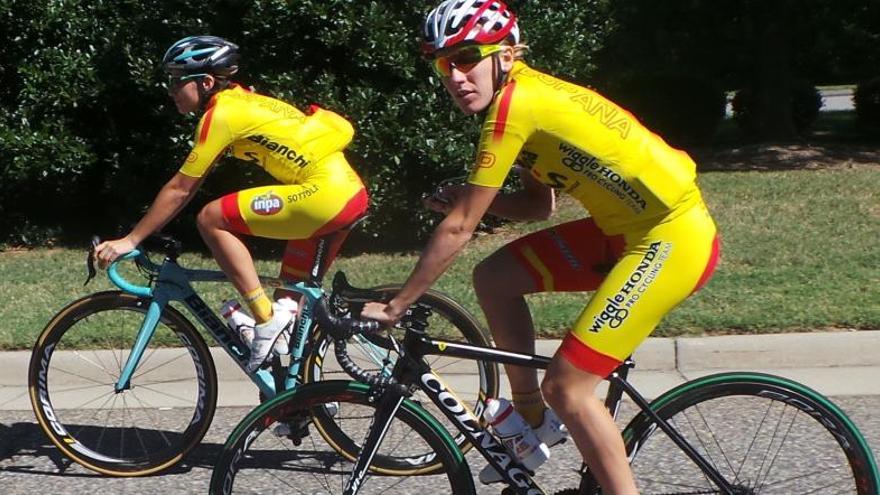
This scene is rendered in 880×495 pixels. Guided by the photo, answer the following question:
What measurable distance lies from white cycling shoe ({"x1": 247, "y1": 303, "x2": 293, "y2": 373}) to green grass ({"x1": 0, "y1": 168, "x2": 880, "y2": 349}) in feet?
4.05

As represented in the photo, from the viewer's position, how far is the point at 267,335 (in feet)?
16.4

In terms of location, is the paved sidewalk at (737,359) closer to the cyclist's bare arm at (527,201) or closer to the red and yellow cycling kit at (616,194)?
the cyclist's bare arm at (527,201)

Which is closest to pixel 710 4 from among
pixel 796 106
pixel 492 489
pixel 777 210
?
pixel 796 106

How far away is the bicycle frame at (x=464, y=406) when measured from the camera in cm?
364

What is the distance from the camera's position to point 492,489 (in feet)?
15.6

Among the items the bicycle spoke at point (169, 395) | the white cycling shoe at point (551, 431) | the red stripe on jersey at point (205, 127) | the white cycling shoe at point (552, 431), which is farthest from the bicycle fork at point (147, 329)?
the white cycling shoe at point (552, 431)

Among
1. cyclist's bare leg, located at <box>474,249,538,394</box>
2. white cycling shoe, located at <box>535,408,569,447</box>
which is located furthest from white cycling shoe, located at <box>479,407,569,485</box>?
cyclist's bare leg, located at <box>474,249,538,394</box>

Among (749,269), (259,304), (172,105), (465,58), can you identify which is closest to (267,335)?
(259,304)

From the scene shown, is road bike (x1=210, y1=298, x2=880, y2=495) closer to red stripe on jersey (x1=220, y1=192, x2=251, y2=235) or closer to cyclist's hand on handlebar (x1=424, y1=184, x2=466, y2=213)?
cyclist's hand on handlebar (x1=424, y1=184, x2=466, y2=213)

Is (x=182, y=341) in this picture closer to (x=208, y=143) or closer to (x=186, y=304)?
(x=186, y=304)

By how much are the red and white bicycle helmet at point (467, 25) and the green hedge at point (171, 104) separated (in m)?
5.65

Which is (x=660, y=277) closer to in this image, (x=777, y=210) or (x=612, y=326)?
(x=612, y=326)

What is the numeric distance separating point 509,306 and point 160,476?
2059 millimetres

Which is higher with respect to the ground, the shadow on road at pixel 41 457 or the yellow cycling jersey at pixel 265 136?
the yellow cycling jersey at pixel 265 136
